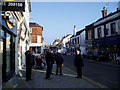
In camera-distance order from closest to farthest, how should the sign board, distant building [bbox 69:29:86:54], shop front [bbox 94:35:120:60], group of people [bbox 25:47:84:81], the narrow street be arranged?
1. the sign board
2. the narrow street
3. group of people [bbox 25:47:84:81]
4. shop front [bbox 94:35:120:60]
5. distant building [bbox 69:29:86:54]

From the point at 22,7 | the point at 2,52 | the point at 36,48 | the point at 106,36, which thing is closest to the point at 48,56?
the point at 2,52

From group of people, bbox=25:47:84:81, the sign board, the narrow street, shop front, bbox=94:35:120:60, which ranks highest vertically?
the sign board

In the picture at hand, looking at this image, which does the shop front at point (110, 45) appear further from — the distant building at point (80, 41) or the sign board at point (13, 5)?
the sign board at point (13, 5)

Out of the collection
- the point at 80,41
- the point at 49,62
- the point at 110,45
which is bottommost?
the point at 49,62

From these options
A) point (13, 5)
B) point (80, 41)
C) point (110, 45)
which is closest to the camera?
point (13, 5)

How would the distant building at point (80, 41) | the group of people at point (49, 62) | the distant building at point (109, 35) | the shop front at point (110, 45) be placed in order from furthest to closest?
1. the distant building at point (80, 41)
2. the distant building at point (109, 35)
3. the shop front at point (110, 45)
4. the group of people at point (49, 62)

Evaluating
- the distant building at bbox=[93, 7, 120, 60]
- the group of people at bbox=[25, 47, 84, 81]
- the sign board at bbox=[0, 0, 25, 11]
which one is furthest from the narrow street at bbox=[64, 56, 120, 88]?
the distant building at bbox=[93, 7, 120, 60]

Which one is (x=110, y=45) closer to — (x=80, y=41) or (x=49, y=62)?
(x=49, y=62)

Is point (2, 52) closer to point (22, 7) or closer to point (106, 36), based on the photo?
point (22, 7)

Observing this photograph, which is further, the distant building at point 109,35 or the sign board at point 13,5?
the distant building at point 109,35

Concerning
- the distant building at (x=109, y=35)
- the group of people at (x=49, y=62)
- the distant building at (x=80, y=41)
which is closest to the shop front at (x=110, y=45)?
the distant building at (x=109, y=35)

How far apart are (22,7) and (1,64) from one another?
286 cm

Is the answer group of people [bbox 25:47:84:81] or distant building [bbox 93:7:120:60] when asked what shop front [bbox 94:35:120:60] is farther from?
group of people [bbox 25:47:84:81]

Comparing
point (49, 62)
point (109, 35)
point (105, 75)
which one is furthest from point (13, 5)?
point (109, 35)
